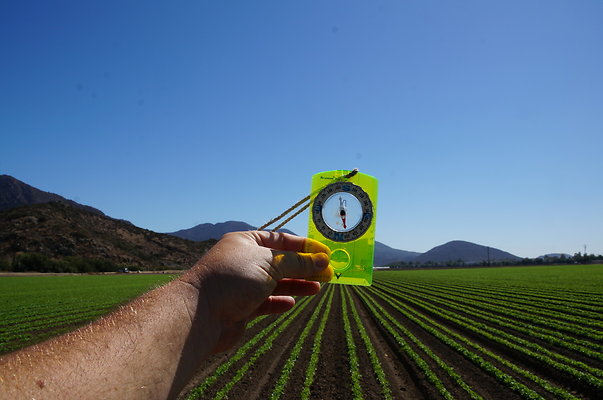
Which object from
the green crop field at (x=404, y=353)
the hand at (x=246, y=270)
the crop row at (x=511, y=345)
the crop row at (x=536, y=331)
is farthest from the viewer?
the crop row at (x=536, y=331)

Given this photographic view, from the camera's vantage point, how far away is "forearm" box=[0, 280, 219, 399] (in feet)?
3.87

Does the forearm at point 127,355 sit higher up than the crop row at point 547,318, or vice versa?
the forearm at point 127,355

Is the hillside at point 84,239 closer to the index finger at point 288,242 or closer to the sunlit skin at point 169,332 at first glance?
the index finger at point 288,242

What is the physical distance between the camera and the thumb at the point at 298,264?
7.01ft

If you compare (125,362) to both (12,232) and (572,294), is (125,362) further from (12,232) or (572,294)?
(12,232)

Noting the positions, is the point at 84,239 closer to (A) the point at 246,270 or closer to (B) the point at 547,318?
(B) the point at 547,318

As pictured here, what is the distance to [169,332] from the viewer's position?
1561mm

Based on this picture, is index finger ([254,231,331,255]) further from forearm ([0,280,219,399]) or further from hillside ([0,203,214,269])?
hillside ([0,203,214,269])

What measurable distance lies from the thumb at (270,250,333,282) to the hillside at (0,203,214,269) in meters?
88.0

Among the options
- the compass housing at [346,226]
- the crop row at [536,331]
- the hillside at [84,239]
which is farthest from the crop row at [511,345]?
the hillside at [84,239]

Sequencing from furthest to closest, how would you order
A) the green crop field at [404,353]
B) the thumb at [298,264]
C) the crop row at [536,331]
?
the crop row at [536,331] < the green crop field at [404,353] < the thumb at [298,264]

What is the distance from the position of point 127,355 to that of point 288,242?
1.10 metres

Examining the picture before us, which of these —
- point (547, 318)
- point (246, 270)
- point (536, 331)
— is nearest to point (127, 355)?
point (246, 270)

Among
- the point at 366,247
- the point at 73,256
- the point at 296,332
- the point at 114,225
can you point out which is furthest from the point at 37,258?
the point at 366,247
